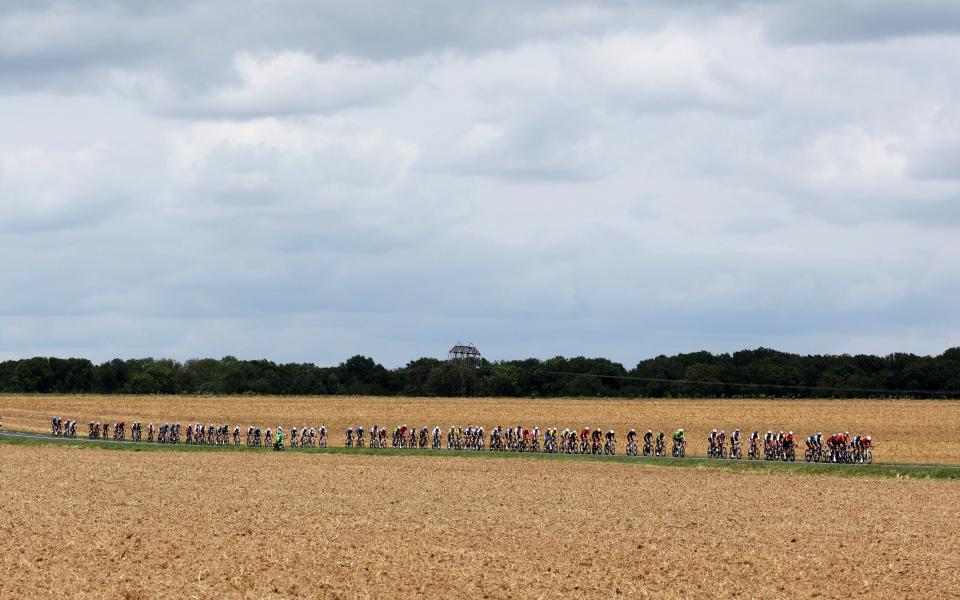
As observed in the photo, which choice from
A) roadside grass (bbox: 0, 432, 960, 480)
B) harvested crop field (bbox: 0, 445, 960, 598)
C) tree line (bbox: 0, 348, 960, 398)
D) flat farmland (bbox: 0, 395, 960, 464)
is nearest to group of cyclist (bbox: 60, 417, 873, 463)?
roadside grass (bbox: 0, 432, 960, 480)

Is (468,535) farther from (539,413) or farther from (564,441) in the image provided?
(539,413)

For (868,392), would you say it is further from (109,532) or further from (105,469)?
(109,532)

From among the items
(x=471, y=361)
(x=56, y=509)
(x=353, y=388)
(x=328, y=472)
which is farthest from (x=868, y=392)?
(x=56, y=509)

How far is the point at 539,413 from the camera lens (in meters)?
114

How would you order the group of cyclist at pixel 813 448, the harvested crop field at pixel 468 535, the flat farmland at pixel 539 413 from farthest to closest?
the flat farmland at pixel 539 413 → the group of cyclist at pixel 813 448 → the harvested crop field at pixel 468 535

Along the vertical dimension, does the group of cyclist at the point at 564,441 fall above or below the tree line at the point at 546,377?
below

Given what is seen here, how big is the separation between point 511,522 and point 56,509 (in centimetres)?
1207

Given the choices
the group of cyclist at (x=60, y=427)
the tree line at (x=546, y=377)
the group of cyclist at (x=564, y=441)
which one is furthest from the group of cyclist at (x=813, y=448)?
the tree line at (x=546, y=377)

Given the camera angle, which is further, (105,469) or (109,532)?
(105,469)

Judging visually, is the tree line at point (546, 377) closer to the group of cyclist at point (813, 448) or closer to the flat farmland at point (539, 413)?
the flat farmland at point (539, 413)

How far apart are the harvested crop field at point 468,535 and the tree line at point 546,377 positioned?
291 feet

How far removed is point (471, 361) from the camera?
144 metres

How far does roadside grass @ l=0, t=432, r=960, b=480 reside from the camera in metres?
55.3

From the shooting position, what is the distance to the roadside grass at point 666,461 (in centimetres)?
5531
